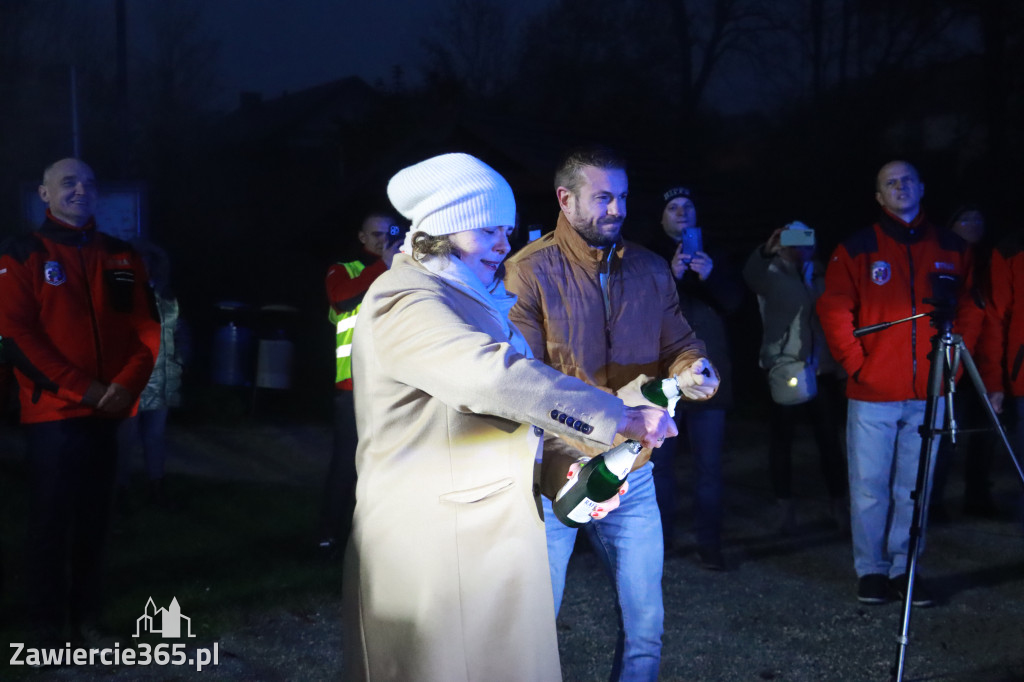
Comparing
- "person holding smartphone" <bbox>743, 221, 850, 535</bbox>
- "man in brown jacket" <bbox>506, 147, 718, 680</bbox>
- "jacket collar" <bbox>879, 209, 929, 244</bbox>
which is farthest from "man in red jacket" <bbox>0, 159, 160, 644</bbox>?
"person holding smartphone" <bbox>743, 221, 850, 535</bbox>

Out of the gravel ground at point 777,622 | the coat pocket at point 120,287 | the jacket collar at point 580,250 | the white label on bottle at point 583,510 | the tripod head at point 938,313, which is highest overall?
the jacket collar at point 580,250

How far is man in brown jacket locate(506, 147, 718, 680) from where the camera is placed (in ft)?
12.0

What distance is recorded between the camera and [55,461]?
4746 millimetres

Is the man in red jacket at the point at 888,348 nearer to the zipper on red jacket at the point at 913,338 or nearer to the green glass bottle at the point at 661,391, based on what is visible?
the zipper on red jacket at the point at 913,338

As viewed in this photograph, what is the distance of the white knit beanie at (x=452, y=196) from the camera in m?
2.65

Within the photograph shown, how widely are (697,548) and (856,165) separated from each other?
13.5m

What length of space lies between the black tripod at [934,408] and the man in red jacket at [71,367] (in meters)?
3.39

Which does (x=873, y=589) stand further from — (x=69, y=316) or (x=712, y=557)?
(x=69, y=316)

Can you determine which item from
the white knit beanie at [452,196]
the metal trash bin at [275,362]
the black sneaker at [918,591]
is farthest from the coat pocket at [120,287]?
the metal trash bin at [275,362]

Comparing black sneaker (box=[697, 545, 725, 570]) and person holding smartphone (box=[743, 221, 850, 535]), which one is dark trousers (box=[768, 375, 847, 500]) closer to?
person holding smartphone (box=[743, 221, 850, 535])

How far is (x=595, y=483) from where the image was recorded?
267 centimetres

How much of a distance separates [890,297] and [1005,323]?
51.0 inches

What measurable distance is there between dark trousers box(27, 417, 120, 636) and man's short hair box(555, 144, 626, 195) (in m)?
2.48

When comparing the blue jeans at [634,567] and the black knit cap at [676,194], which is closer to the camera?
the blue jeans at [634,567]
